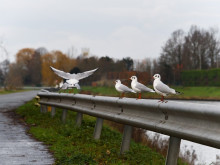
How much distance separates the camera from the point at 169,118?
5.84 meters

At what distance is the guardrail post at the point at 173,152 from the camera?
565 centimetres

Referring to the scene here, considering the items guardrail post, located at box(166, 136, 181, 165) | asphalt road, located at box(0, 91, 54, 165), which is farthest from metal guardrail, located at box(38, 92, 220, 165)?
asphalt road, located at box(0, 91, 54, 165)

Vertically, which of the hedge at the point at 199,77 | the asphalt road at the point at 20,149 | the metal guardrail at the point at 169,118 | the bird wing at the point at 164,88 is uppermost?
the hedge at the point at 199,77

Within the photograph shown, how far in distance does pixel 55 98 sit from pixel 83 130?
283 cm

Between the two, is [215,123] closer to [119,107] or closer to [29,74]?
[119,107]

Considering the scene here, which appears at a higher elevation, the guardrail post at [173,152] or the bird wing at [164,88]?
the bird wing at [164,88]

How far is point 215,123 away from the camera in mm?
4797

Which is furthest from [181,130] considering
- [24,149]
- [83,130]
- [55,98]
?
[55,98]

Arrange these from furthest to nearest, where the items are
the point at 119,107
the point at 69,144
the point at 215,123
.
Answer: the point at 69,144
the point at 119,107
the point at 215,123

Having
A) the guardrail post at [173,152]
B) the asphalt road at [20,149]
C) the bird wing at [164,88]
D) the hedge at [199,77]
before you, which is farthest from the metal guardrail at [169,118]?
the hedge at [199,77]

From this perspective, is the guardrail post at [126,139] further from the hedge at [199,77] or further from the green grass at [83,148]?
the hedge at [199,77]

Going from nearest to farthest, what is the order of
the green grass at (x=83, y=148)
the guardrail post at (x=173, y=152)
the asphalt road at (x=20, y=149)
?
1. the guardrail post at (x=173, y=152)
2. the asphalt road at (x=20, y=149)
3. the green grass at (x=83, y=148)

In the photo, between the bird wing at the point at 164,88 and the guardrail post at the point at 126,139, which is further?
the guardrail post at the point at 126,139

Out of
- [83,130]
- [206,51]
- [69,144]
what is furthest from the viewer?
[206,51]
